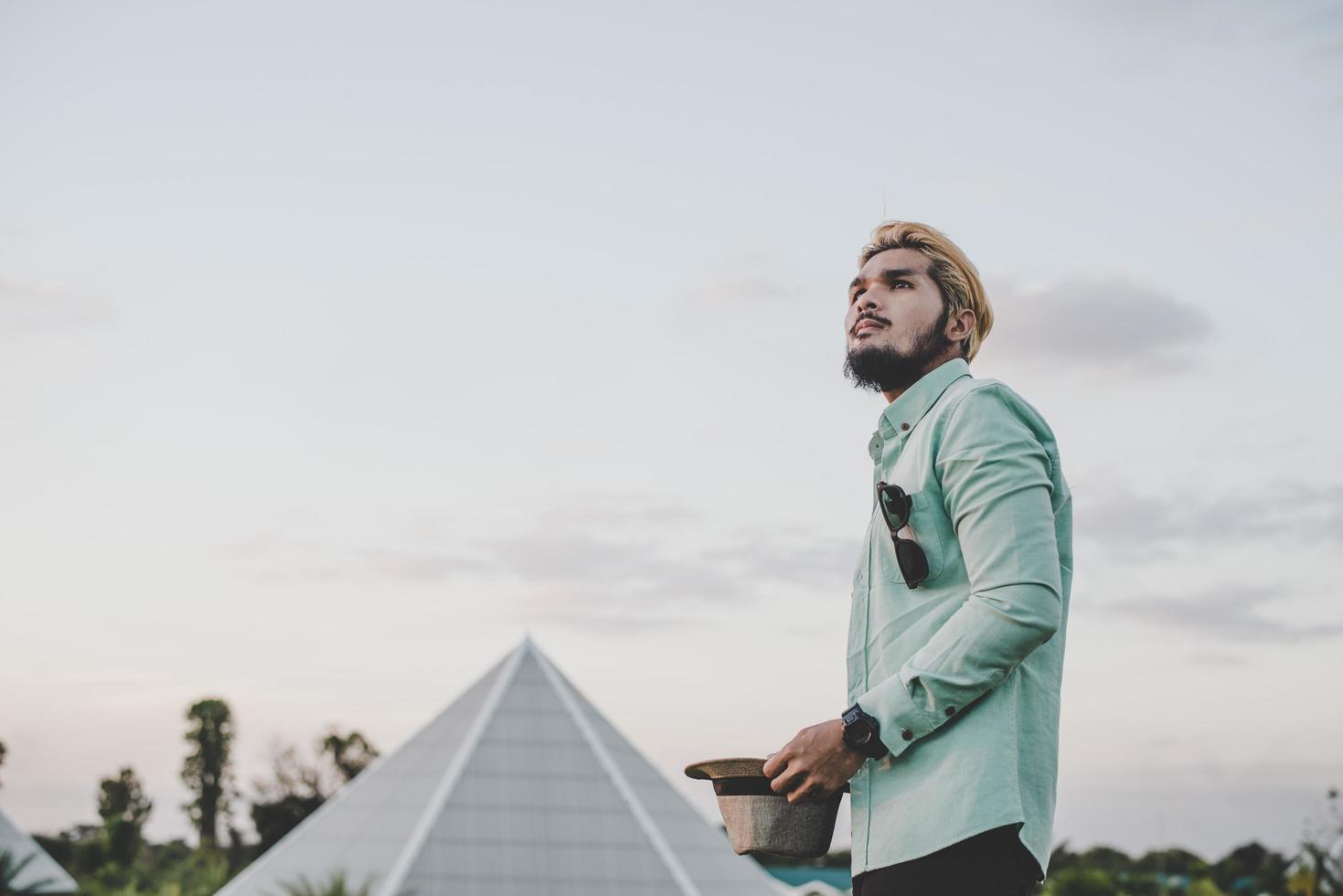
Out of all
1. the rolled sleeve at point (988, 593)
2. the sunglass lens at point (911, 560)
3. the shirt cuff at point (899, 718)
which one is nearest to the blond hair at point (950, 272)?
the rolled sleeve at point (988, 593)

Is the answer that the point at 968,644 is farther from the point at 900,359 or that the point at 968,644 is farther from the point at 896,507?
the point at 900,359

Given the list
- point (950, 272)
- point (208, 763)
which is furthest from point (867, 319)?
point (208, 763)

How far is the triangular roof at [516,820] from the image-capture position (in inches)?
1040

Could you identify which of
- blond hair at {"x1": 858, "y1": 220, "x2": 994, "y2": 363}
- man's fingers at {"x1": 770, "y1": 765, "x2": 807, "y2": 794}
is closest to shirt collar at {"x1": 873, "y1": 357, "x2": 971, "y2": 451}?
blond hair at {"x1": 858, "y1": 220, "x2": 994, "y2": 363}

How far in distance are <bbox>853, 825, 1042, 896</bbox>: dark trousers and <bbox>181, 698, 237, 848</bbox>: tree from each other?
217ft

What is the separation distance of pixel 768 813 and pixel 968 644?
0.47 metres

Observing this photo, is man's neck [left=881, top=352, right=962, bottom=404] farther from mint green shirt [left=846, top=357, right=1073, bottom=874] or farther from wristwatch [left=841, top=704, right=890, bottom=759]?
wristwatch [left=841, top=704, right=890, bottom=759]

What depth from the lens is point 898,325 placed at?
276 cm

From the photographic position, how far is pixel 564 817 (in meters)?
27.9

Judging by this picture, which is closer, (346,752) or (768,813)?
(768,813)

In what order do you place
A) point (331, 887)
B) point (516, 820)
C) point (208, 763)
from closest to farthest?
point (331, 887)
point (516, 820)
point (208, 763)

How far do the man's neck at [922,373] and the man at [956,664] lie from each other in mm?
73

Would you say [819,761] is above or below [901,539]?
below

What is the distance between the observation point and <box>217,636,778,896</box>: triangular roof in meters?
26.4
